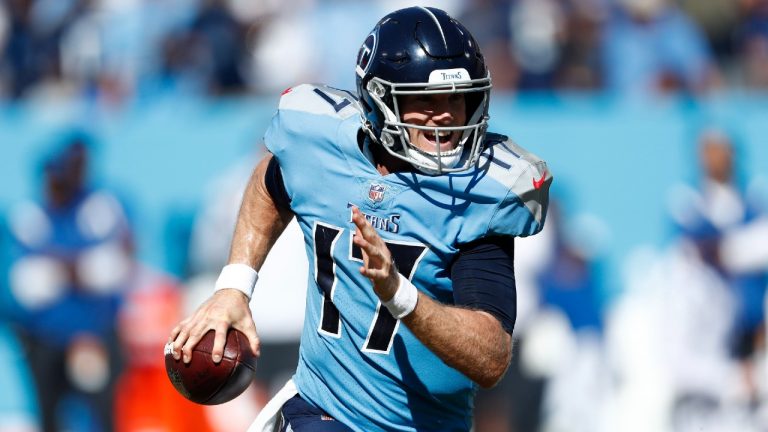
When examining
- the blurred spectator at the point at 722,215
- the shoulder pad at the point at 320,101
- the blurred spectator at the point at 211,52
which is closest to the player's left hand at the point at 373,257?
the shoulder pad at the point at 320,101

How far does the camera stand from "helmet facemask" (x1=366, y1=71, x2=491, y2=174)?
11.0 feet

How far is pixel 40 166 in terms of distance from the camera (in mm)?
7707

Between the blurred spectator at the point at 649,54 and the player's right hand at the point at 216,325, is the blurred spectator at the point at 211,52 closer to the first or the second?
the blurred spectator at the point at 649,54

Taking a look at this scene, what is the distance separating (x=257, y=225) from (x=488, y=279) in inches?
34.8

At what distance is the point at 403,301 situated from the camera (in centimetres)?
295

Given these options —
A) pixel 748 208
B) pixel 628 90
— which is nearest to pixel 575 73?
pixel 628 90

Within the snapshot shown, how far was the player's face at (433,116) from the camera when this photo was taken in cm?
341

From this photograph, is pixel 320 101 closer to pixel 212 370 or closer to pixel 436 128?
pixel 436 128

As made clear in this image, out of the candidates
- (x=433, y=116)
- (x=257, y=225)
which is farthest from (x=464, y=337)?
(x=257, y=225)

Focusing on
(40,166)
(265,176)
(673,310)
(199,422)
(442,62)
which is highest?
(442,62)

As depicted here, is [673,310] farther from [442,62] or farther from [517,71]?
[442,62]

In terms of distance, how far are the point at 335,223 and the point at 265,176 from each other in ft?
1.35

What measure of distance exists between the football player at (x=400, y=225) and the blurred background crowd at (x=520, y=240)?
12.2ft

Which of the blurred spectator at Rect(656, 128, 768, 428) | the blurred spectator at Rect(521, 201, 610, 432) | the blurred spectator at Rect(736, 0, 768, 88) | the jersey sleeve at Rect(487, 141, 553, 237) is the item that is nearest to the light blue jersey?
the jersey sleeve at Rect(487, 141, 553, 237)
